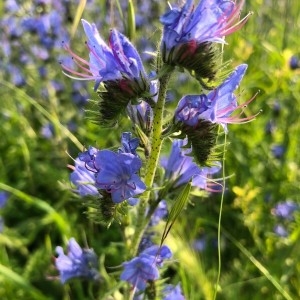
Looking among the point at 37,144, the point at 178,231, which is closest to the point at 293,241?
the point at 178,231

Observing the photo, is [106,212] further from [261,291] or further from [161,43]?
[261,291]

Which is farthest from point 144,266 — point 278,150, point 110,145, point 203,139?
point 278,150

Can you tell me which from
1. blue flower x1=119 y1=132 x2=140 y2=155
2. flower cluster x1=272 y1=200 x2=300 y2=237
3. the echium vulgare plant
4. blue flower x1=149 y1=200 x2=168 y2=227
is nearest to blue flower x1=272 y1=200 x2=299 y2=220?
flower cluster x1=272 y1=200 x2=300 y2=237

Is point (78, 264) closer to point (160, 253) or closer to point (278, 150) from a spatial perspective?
point (160, 253)

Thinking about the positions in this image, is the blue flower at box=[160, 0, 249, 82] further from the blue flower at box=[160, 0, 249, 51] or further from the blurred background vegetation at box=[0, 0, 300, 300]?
the blurred background vegetation at box=[0, 0, 300, 300]

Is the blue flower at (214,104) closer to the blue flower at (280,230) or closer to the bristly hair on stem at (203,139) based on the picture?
the bristly hair on stem at (203,139)

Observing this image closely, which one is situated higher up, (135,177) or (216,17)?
(216,17)

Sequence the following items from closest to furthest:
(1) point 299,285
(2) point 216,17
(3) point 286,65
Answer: (2) point 216,17
(1) point 299,285
(3) point 286,65
